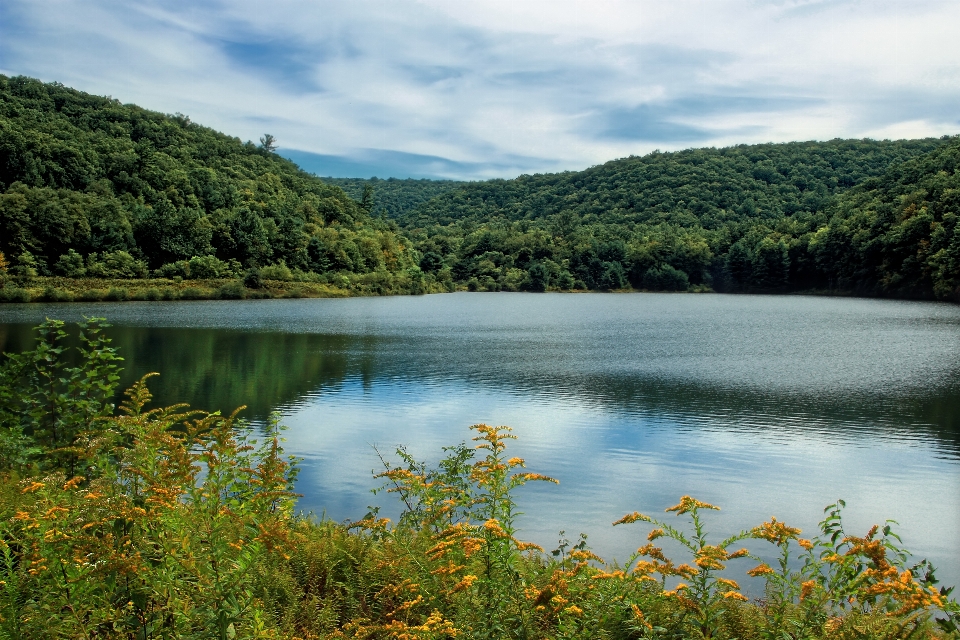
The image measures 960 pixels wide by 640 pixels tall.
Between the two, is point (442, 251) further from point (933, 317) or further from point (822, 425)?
point (822, 425)

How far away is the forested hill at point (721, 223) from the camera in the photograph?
73.5 m

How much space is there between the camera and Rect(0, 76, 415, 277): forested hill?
6950cm

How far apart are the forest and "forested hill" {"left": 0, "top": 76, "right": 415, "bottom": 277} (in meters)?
0.25

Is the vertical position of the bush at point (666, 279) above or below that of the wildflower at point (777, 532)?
above

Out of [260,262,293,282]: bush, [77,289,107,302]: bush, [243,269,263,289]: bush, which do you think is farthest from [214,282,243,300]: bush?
[77,289,107,302]: bush

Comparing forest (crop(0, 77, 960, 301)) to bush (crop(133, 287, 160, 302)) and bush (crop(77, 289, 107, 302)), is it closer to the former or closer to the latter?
bush (crop(77, 289, 107, 302))

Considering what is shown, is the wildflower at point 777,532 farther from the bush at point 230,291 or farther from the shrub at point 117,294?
the bush at point 230,291

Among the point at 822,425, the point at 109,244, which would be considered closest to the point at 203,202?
the point at 109,244

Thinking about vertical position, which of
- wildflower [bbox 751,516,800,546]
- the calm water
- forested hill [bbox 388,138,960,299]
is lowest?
the calm water

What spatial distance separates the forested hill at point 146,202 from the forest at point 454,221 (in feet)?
0.83

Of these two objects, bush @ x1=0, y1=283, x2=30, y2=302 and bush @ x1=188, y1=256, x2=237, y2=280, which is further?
bush @ x1=188, y1=256, x2=237, y2=280

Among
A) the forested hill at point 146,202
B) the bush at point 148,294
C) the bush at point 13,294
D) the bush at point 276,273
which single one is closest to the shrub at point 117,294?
the bush at point 148,294

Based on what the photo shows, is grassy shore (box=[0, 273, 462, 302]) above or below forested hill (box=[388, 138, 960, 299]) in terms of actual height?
below

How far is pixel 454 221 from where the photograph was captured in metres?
156
